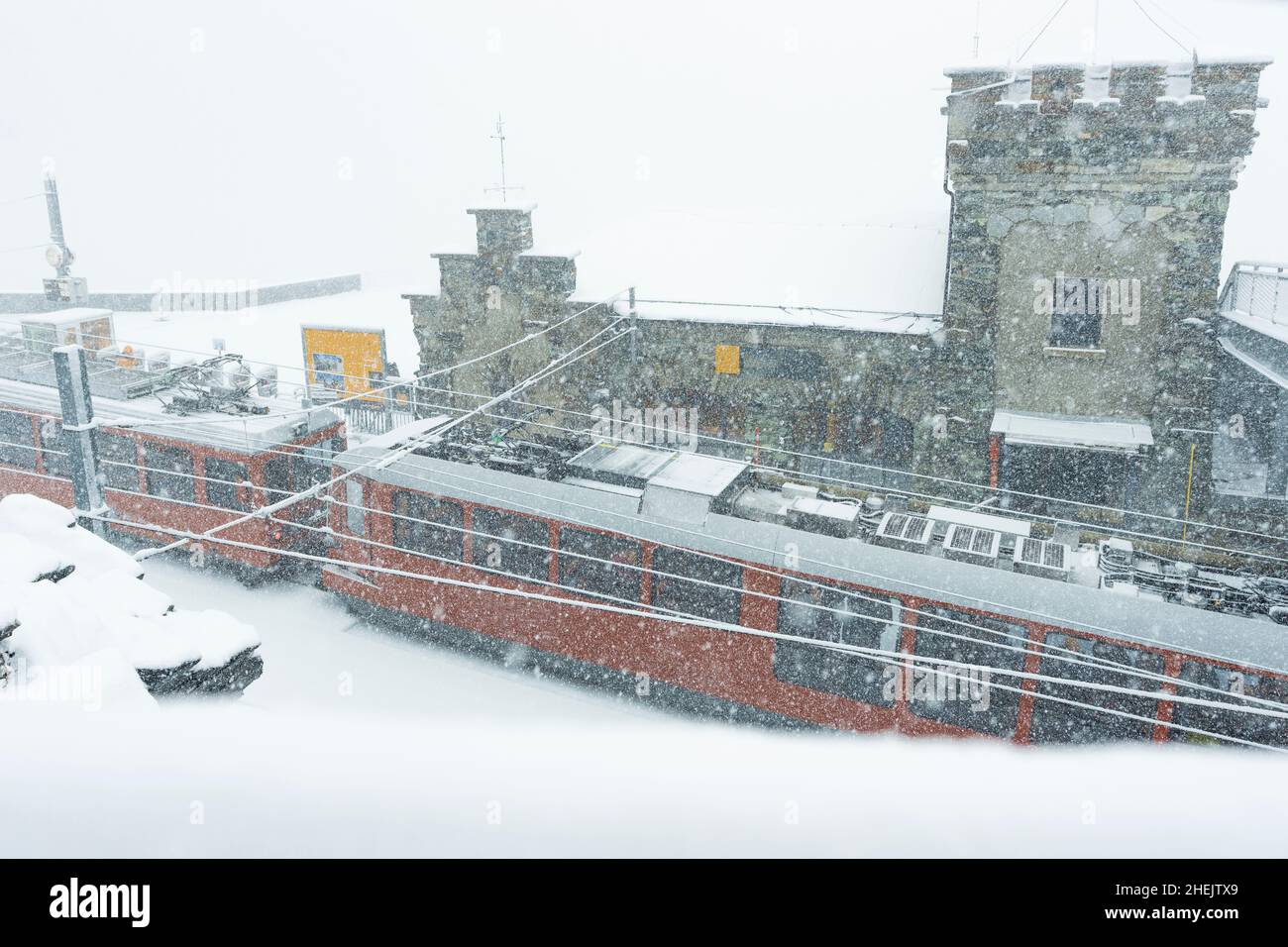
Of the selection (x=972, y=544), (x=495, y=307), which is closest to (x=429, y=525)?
(x=972, y=544)

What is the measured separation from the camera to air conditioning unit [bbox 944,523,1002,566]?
8852mm

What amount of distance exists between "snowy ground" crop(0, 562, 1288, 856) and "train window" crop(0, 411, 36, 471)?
638 inches

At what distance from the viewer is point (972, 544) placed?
905 centimetres

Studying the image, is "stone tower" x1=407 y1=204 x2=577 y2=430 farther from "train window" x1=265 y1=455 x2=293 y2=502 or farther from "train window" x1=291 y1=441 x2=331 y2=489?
"train window" x1=265 y1=455 x2=293 y2=502

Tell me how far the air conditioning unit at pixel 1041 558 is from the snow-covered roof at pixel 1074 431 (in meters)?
4.46

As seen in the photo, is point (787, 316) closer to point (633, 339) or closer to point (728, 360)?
point (728, 360)

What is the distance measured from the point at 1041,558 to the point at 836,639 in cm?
213

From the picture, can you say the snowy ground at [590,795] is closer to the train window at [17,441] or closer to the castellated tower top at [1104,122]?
the castellated tower top at [1104,122]

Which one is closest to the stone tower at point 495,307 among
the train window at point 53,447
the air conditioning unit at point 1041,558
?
the train window at point 53,447

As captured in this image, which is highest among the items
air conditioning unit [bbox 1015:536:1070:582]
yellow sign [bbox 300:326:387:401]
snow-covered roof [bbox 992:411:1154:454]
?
yellow sign [bbox 300:326:387:401]

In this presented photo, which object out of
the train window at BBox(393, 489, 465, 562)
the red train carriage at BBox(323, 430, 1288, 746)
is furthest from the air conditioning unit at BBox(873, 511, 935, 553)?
the train window at BBox(393, 489, 465, 562)
